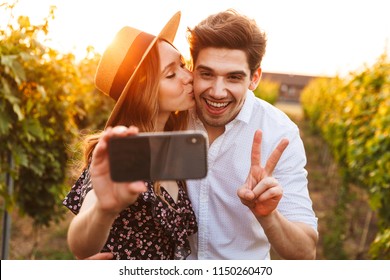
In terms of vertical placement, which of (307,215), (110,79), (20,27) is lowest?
(307,215)

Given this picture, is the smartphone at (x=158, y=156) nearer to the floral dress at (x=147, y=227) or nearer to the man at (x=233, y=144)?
the floral dress at (x=147, y=227)

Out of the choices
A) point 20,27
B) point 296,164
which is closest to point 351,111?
point 20,27

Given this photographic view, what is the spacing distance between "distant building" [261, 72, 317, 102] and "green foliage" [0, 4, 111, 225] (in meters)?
56.7

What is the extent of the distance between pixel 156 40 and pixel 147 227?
2.31 ft

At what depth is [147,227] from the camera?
6.91 ft

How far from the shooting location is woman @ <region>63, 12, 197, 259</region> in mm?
2078

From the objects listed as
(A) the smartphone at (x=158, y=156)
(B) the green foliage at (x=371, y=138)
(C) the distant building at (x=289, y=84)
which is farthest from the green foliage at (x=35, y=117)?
(C) the distant building at (x=289, y=84)

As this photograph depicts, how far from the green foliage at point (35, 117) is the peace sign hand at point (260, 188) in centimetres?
171

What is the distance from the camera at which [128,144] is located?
1.43 meters

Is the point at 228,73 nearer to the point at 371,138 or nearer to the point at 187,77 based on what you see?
the point at 187,77

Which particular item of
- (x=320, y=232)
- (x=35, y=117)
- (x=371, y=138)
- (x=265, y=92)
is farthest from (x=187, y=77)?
(x=265, y=92)

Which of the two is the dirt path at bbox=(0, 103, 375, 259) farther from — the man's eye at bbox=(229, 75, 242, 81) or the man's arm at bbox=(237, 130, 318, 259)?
the man's arm at bbox=(237, 130, 318, 259)
